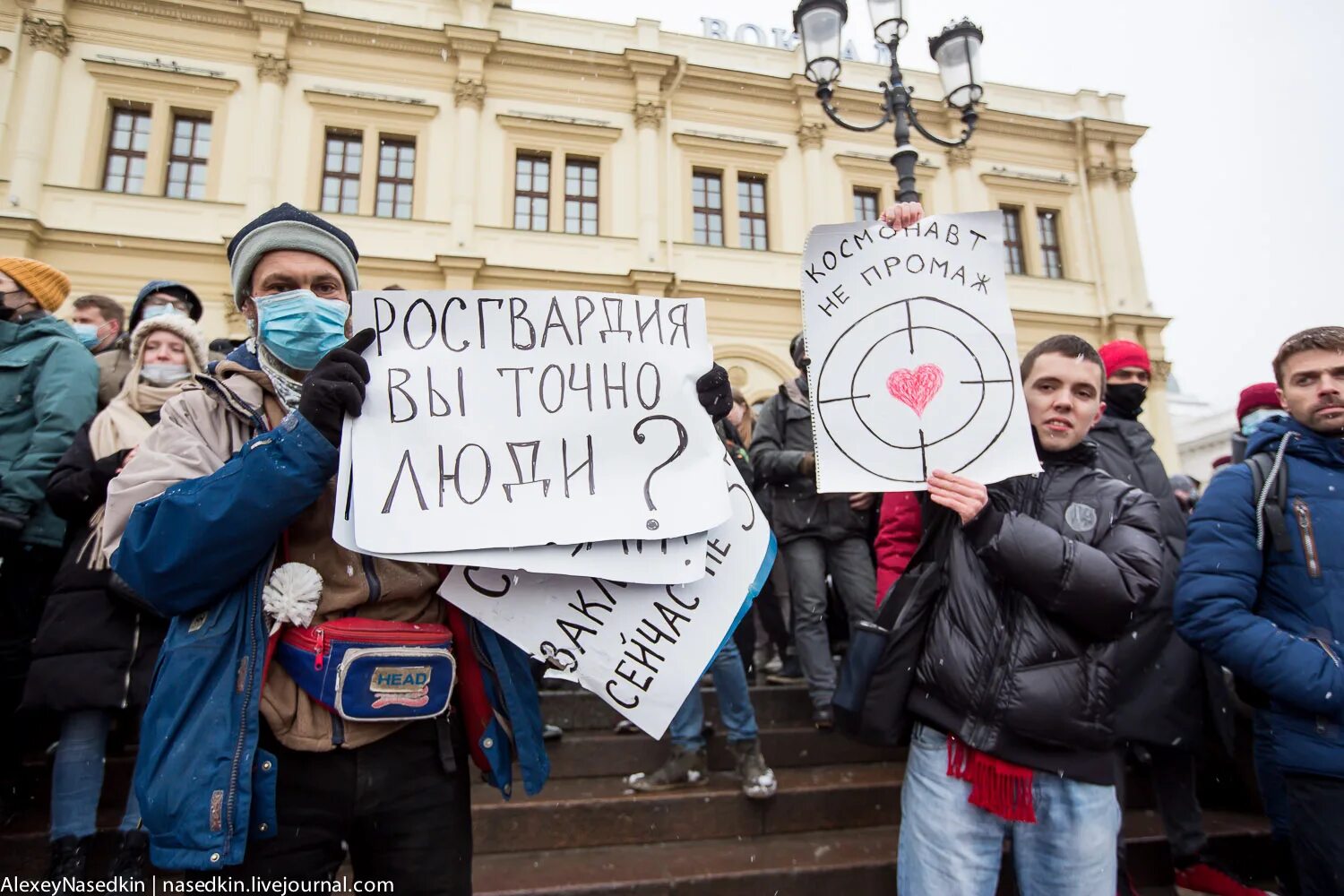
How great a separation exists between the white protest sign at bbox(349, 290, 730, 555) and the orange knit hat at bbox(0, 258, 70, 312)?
2.36m

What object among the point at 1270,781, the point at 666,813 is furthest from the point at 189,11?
the point at 1270,781

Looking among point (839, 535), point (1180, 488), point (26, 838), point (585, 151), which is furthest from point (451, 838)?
point (585, 151)

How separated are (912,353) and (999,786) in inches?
44.0

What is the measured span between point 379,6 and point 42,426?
52.0 feet

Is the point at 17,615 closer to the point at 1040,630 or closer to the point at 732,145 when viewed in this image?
the point at 1040,630

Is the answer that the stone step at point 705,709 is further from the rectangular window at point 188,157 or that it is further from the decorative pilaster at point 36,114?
the decorative pilaster at point 36,114

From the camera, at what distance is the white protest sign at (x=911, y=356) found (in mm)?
1925

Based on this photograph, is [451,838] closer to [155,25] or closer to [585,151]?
[585,151]

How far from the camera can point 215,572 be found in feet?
4.38

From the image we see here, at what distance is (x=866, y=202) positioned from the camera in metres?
16.9

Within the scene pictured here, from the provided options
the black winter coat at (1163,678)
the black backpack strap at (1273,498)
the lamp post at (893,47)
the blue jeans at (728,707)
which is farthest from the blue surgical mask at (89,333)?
the lamp post at (893,47)

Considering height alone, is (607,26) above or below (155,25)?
above

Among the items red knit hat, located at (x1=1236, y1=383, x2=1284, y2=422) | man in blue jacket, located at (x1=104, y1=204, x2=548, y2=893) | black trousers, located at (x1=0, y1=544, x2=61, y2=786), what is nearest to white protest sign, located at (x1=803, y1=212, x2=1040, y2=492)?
man in blue jacket, located at (x1=104, y1=204, x2=548, y2=893)

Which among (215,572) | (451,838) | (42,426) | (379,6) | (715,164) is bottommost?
(451,838)
